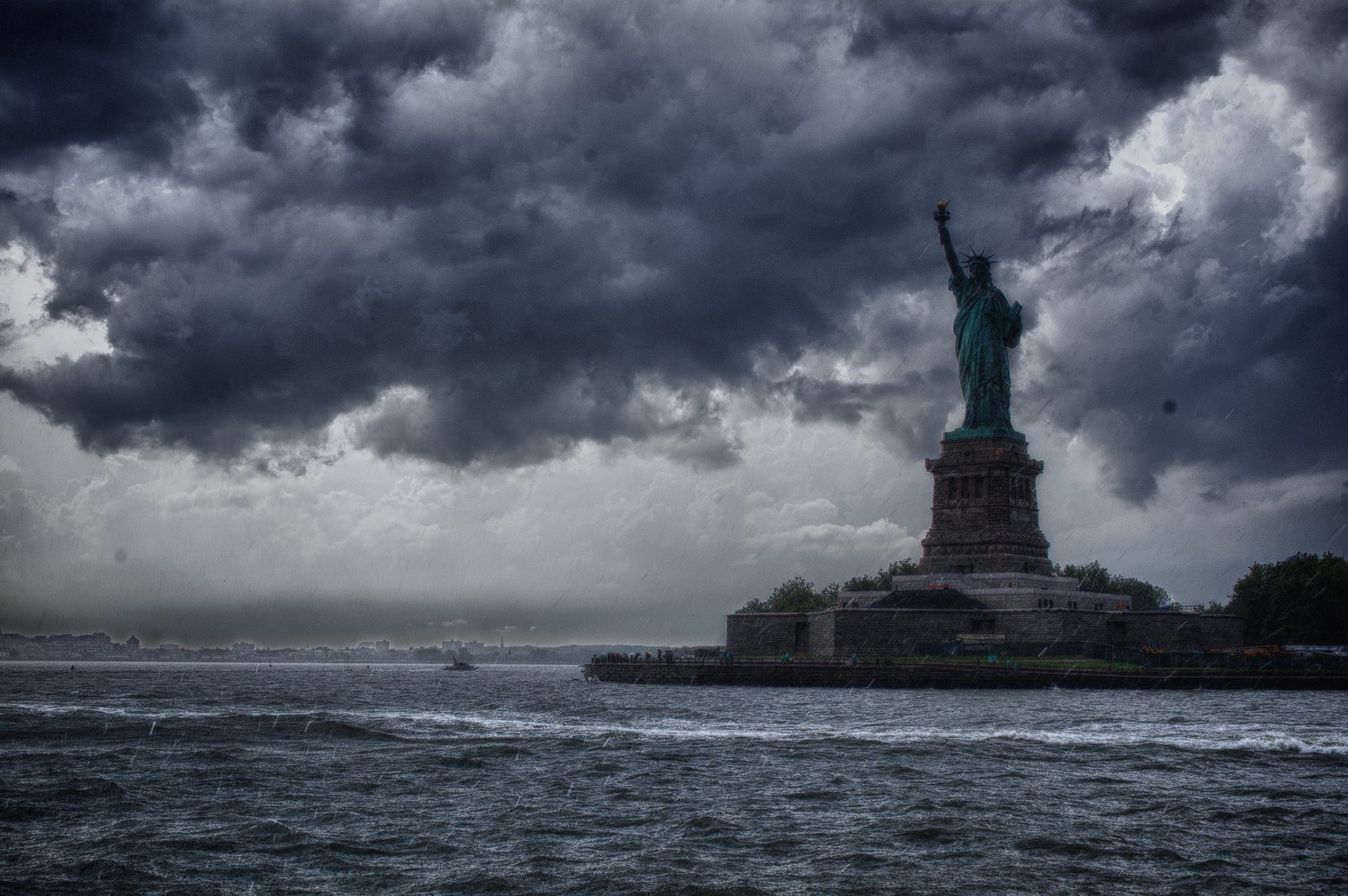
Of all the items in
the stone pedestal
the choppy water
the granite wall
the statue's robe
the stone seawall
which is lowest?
the choppy water

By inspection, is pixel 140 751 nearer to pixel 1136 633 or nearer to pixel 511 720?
pixel 511 720

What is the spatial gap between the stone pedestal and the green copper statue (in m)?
1.94

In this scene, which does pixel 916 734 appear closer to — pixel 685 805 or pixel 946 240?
pixel 685 805

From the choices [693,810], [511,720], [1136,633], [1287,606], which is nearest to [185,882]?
[693,810]

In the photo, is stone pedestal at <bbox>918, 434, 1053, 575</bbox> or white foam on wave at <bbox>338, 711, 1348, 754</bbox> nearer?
white foam on wave at <bbox>338, 711, 1348, 754</bbox>

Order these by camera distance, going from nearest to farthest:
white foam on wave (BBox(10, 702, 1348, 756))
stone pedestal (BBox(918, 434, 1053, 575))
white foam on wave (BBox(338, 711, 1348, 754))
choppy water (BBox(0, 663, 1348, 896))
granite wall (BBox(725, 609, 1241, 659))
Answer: choppy water (BBox(0, 663, 1348, 896))
white foam on wave (BBox(338, 711, 1348, 754))
white foam on wave (BBox(10, 702, 1348, 756))
granite wall (BBox(725, 609, 1241, 659))
stone pedestal (BBox(918, 434, 1053, 575))

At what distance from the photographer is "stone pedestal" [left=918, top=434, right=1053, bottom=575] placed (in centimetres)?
10100

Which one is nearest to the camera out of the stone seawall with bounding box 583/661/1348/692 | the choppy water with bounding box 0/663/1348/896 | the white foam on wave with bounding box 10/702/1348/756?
the choppy water with bounding box 0/663/1348/896

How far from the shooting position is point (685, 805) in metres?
29.9

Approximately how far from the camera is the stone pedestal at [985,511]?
101m

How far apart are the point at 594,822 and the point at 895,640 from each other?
69574 mm

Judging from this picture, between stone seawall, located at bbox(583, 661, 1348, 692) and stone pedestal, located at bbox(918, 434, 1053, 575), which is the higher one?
stone pedestal, located at bbox(918, 434, 1053, 575)

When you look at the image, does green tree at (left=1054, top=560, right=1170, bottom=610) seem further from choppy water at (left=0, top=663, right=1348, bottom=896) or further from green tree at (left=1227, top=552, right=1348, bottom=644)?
choppy water at (left=0, top=663, right=1348, bottom=896)

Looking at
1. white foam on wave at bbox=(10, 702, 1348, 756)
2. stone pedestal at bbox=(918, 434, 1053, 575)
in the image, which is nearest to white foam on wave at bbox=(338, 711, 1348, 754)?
white foam on wave at bbox=(10, 702, 1348, 756)
